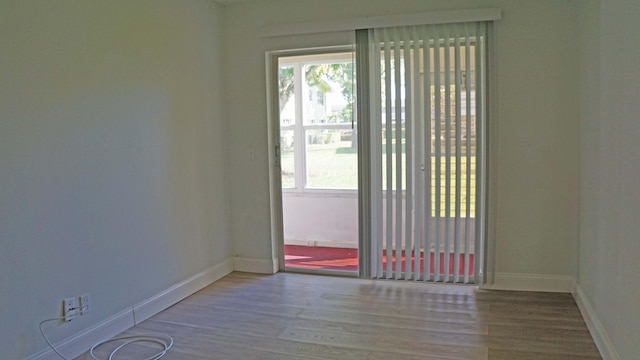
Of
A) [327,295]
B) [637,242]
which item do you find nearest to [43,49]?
[327,295]

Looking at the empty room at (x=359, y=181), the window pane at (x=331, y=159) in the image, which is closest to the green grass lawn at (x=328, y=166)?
the window pane at (x=331, y=159)

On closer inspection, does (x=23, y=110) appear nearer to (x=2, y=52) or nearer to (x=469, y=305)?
(x=2, y=52)

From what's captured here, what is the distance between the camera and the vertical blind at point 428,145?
3.90m

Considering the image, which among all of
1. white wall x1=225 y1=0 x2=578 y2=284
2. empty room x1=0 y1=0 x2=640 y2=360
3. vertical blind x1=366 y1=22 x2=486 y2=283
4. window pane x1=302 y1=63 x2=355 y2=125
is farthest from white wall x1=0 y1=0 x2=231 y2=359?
window pane x1=302 y1=63 x2=355 y2=125

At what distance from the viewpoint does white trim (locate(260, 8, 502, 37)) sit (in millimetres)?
3793

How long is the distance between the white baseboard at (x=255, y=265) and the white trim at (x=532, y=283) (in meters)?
1.81

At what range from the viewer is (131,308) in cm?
342

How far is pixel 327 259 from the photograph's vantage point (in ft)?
17.3

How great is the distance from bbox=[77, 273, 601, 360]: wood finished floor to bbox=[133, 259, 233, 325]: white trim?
0.06 m

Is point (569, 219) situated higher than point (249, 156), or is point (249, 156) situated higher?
point (249, 156)

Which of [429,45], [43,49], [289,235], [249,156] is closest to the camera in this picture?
[43,49]

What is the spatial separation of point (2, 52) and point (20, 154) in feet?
1.68

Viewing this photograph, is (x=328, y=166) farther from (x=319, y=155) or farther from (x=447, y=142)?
(x=447, y=142)

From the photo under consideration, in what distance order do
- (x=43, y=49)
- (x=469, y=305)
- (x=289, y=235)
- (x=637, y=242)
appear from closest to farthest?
(x=637, y=242) → (x=43, y=49) → (x=469, y=305) → (x=289, y=235)
